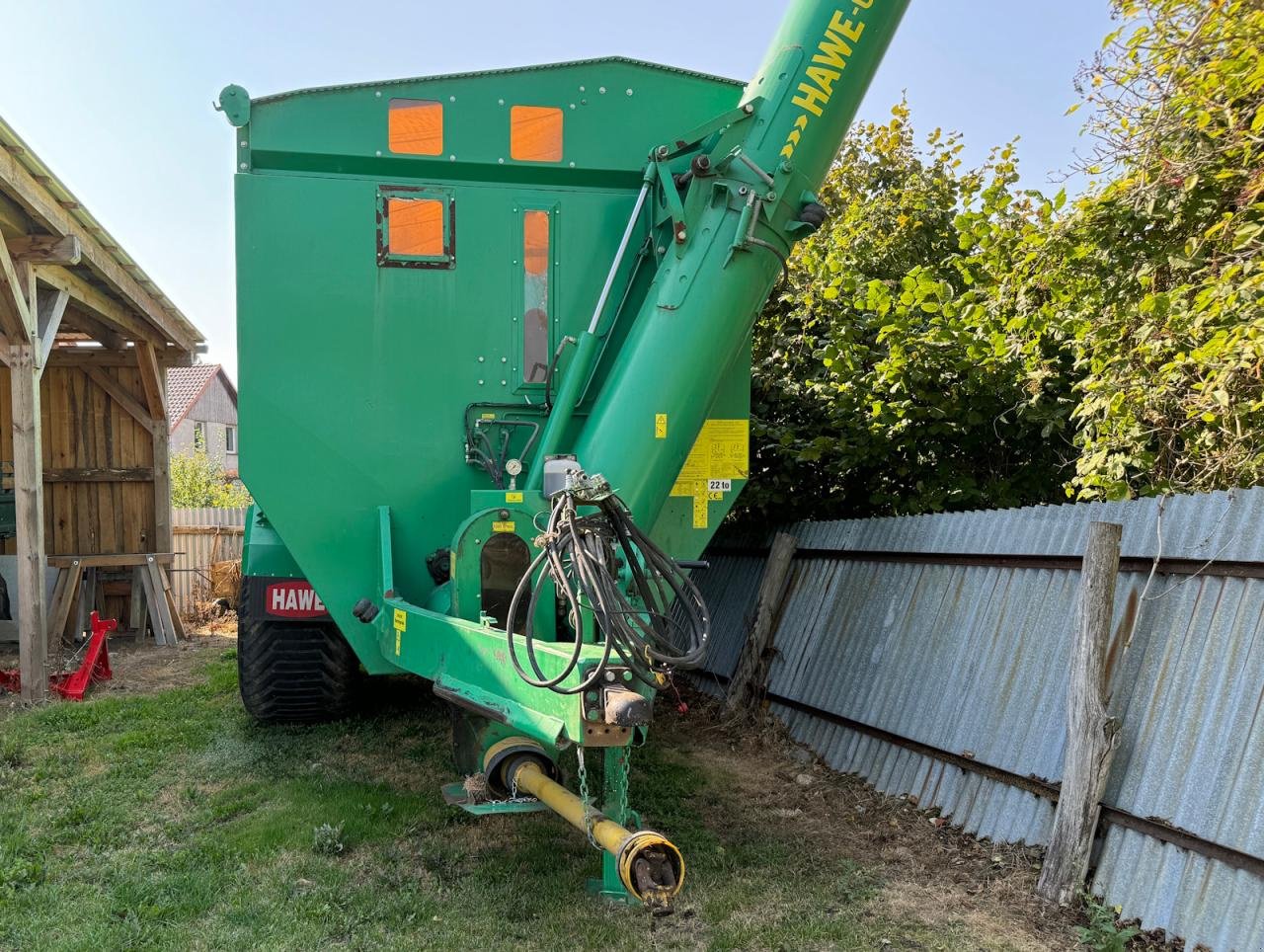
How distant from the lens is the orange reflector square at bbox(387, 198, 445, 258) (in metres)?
4.29

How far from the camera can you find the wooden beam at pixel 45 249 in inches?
272

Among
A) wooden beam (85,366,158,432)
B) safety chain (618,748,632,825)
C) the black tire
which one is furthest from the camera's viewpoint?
wooden beam (85,366,158,432)

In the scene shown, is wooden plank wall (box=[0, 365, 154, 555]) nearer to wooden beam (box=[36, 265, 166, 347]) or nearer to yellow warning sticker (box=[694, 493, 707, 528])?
wooden beam (box=[36, 265, 166, 347])

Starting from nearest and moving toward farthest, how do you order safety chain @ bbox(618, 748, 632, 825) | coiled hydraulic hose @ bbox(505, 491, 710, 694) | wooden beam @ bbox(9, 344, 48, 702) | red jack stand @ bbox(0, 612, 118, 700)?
1. coiled hydraulic hose @ bbox(505, 491, 710, 694)
2. safety chain @ bbox(618, 748, 632, 825)
3. wooden beam @ bbox(9, 344, 48, 702)
4. red jack stand @ bbox(0, 612, 118, 700)

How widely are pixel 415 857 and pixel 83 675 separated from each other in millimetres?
4634

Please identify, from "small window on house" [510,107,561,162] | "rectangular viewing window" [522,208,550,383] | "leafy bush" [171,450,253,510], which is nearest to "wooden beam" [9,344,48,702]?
"rectangular viewing window" [522,208,550,383]

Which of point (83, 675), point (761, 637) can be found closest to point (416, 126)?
point (761, 637)

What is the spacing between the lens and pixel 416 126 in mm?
4293

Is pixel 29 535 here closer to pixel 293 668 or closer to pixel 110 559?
pixel 110 559

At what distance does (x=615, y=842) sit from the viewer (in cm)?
268

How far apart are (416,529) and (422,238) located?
1.31 metres

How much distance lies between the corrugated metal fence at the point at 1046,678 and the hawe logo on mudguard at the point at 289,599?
2.80m

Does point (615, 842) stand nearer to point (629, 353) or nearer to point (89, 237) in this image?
point (629, 353)

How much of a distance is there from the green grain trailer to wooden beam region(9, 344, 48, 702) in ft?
10.5
